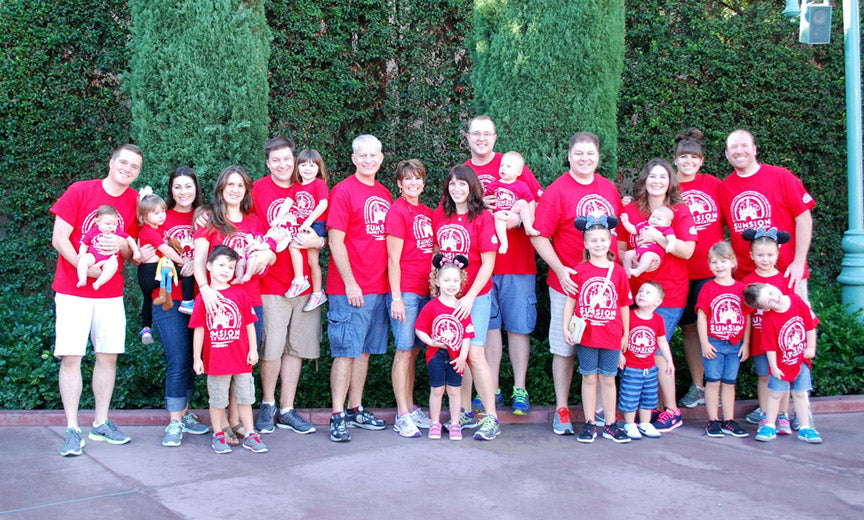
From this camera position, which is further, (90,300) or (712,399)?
(712,399)

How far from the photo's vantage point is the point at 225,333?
4754mm

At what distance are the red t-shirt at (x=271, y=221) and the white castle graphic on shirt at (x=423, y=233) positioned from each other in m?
0.75

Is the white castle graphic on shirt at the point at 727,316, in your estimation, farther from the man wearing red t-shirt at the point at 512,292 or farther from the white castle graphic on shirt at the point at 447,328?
the white castle graphic on shirt at the point at 447,328

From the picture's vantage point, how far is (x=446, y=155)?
7.84m

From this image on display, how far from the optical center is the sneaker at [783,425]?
5.21 meters

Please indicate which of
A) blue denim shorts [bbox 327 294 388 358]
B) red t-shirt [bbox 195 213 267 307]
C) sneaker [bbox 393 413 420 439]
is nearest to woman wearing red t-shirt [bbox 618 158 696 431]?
sneaker [bbox 393 413 420 439]

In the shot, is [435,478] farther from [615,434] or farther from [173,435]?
[173,435]

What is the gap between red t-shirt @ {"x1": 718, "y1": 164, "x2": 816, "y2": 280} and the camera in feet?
17.7

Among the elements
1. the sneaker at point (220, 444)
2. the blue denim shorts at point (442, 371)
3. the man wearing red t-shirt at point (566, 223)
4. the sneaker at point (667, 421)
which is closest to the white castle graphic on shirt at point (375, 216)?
the blue denim shorts at point (442, 371)

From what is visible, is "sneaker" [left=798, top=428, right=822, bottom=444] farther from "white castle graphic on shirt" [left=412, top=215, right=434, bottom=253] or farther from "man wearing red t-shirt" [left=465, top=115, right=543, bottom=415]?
"white castle graphic on shirt" [left=412, top=215, right=434, bottom=253]

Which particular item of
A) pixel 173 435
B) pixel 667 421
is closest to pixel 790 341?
pixel 667 421

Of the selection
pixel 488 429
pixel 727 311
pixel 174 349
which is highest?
pixel 727 311

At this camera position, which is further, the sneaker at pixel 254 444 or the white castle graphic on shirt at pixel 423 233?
the white castle graphic on shirt at pixel 423 233

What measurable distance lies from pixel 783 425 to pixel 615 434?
1.15 meters
